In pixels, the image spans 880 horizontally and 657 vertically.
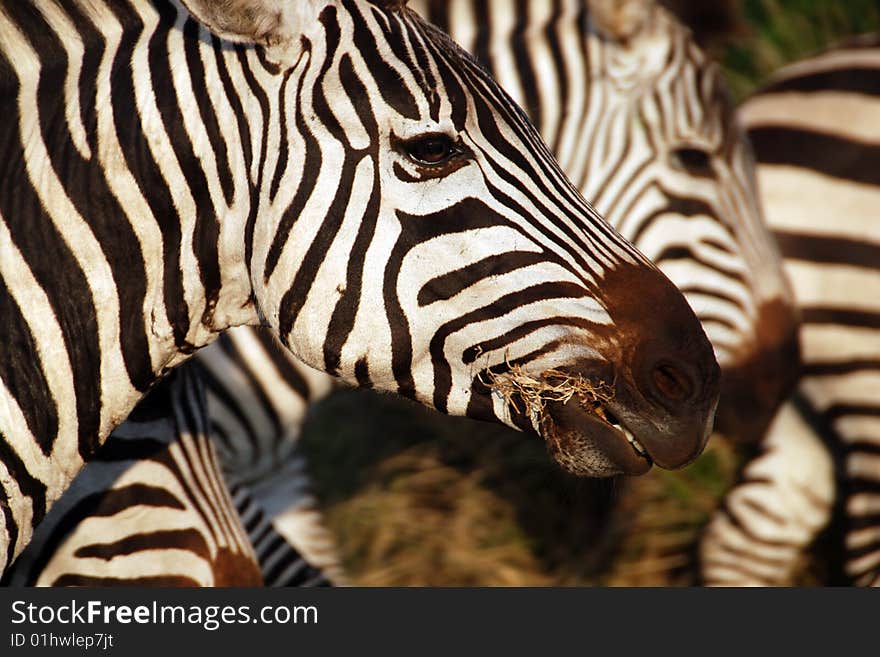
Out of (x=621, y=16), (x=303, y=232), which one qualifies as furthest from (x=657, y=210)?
(x=303, y=232)

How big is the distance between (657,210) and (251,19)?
9.15 ft

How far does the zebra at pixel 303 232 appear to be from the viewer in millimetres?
2459

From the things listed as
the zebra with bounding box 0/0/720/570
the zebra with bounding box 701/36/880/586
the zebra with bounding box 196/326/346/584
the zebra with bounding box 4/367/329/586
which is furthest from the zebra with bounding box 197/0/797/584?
the zebra with bounding box 0/0/720/570

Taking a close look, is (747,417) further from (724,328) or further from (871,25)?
(871,25)

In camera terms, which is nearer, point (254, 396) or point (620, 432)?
point (620, 432)

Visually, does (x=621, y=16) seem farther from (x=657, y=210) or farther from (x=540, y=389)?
(x=540, y=389)

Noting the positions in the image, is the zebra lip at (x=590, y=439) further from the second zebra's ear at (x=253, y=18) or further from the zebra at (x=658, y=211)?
the zebra at (x=658, y=211)

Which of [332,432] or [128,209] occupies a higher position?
[332,432]

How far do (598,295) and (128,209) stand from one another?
3.57 ft

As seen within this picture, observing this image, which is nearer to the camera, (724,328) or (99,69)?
(99,69)

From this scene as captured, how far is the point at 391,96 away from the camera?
246 cm

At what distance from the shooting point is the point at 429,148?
2.46m

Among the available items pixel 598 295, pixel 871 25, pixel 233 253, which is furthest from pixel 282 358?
pixel 871 25

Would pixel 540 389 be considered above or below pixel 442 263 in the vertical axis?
below
